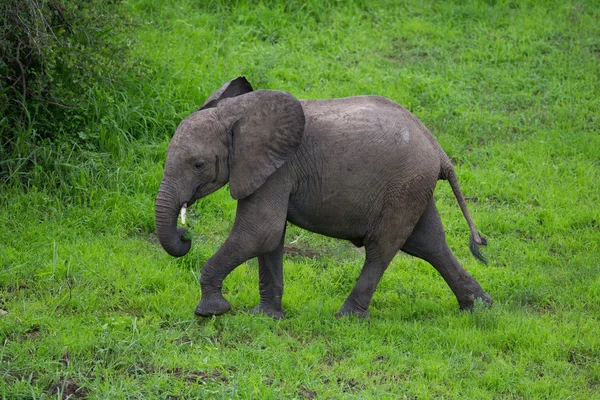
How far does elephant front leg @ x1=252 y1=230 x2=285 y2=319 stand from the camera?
767cm

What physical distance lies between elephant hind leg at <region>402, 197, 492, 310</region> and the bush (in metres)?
3.35

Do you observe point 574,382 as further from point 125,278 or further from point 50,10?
point 50,10

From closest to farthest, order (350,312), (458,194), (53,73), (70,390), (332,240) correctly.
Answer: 1. (70,390)
2. (350,312)
3. (458,194)
4. (53,73)
5. (332,240)

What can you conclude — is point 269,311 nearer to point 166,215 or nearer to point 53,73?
point 166,215

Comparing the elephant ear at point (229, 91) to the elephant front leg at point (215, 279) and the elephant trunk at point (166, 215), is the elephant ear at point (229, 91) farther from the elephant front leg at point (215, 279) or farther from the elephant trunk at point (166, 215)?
the elephant front leg at point (215, 279)

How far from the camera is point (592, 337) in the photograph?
7465 millimetres

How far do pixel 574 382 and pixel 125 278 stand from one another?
3.47m

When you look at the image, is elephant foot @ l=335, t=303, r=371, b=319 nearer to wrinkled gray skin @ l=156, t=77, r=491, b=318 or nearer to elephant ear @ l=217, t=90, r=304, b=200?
wrinkled gray skin @ l=156, t=77, r=491, b=318

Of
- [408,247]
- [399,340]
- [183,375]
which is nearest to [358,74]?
[408,247]

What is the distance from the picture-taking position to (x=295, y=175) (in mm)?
7289

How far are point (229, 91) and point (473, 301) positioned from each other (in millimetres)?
2480

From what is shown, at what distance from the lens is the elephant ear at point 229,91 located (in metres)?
7.37

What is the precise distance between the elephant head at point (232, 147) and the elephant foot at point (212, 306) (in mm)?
420

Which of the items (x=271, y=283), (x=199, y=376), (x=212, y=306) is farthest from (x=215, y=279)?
(x=199, y=376)
